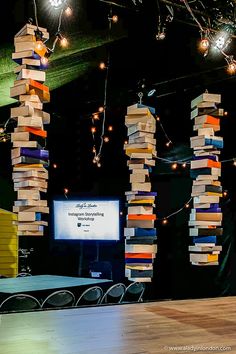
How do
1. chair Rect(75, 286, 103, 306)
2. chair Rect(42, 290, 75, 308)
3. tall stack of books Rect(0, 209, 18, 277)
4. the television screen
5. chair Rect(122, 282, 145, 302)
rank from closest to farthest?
chair Rect(42, 290, 75, 308) → chair Rect(75, 286, 103, 306) → chair Rect(122, 282, 145, 302) → the television screen → tall stack of books Rect(0, 209, 18, 277)

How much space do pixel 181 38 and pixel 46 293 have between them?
9.85ft

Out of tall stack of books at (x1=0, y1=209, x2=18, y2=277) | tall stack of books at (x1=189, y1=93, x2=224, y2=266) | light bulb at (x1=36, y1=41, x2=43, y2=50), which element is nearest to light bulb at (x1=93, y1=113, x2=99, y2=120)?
tall stack of books at (x1=0, y1=209, x2=18, y2=277)

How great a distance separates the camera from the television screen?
8.01 meters

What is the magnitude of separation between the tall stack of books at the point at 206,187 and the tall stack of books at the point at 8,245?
498 cm

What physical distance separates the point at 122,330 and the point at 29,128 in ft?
5.31

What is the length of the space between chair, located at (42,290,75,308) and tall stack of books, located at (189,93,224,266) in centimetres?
129

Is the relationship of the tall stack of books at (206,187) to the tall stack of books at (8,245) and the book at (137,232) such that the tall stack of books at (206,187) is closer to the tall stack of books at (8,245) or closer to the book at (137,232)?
the book at (137,232)

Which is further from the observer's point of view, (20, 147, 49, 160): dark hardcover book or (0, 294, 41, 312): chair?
(0, 294, 41, 312): chair

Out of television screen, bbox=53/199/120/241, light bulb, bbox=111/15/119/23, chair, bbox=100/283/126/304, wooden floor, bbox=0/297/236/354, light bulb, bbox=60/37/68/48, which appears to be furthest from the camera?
television screen, bbox=53/199/120/241

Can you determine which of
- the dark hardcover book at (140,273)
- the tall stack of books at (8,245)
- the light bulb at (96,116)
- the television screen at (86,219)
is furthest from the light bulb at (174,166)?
the tall stack of books at (8,245)

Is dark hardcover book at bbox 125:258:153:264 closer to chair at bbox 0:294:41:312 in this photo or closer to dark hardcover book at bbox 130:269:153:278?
dark hardcover book at bbox 130:269:153:278

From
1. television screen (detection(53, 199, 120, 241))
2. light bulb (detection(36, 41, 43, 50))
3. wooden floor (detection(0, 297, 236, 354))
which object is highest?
light bulb (detection(36, 41, 43, 50))

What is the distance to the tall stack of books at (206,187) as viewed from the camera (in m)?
4.82

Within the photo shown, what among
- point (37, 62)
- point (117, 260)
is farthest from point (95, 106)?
point (37, 62)
